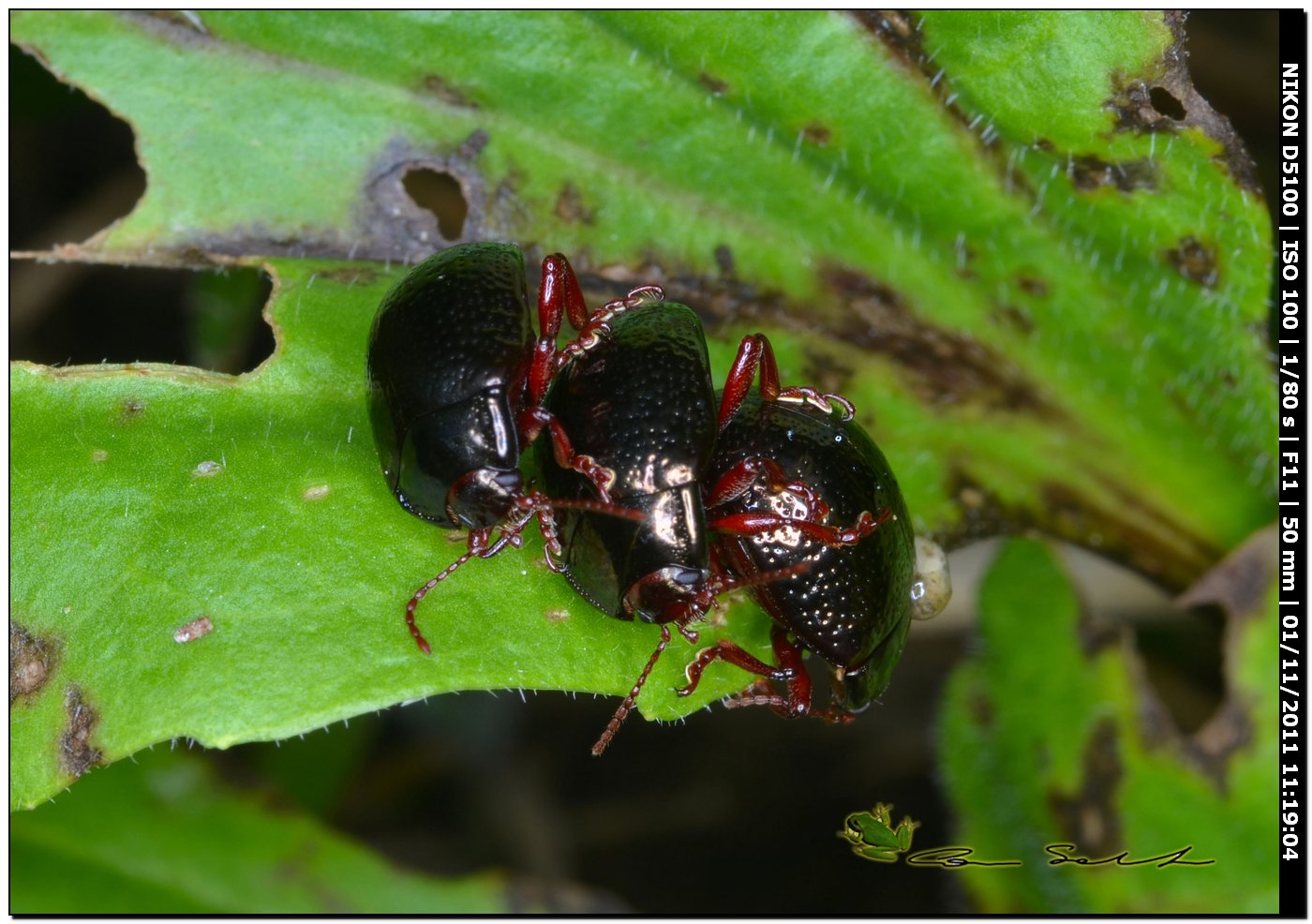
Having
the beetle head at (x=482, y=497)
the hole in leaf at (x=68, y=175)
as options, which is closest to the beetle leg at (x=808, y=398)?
the beetle head at (x=482, y=497)

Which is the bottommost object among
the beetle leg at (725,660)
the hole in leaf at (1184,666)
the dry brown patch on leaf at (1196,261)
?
the hole in leaf at (1184,666)

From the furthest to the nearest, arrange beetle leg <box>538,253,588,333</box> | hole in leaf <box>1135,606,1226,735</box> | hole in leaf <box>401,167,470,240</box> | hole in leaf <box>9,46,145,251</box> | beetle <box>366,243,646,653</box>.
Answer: hole in leaf <box>9,46,145,251</box> < hole in leaf <box>1135,606,1226,735</box> < hole in leaf <box>401,167,470,240</box> < beetle leg <box>538,253,588,333</box> < beetle <box>366,243,646,653</box>

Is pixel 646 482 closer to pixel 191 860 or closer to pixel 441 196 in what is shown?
pixel 441 196

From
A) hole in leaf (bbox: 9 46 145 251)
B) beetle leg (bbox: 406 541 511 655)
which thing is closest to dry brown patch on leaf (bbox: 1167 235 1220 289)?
beetle leg (bbox: 406 541 511 655)

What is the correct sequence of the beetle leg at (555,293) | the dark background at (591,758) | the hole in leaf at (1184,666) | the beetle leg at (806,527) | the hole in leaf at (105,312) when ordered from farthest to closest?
the hole in leaf at (105,312) < the dark background at (591,758) < the hole in leaf at (1184,666) < the beetle leg at (555,293) < the beetle leg at (806,527)

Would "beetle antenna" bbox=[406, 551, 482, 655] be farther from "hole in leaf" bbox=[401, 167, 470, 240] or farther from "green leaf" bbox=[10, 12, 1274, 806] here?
"hole in leaf" bbox=[401, 167, 470, 240]

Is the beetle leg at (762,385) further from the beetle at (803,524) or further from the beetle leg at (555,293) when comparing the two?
the beetle leg at (555,293)

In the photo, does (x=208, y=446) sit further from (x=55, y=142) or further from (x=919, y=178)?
(x=55, y=142)
